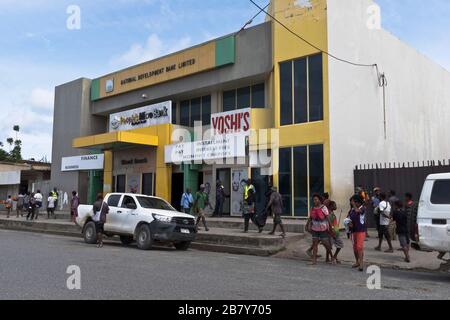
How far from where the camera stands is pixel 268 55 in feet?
71.5

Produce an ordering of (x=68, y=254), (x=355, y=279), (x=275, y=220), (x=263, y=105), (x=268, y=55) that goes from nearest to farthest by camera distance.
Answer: (x=355, y=279), (x=68, y=254), (x=275, y=220), (x=268, y=55), (x=263, y=105)

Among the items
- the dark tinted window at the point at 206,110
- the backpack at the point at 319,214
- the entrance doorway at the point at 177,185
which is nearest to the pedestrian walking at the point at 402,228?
the backpack at the point at 319,214

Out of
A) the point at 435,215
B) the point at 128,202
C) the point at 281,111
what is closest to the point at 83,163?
the point at 281,111

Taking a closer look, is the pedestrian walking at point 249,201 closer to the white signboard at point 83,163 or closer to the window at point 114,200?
the window at point 114,200

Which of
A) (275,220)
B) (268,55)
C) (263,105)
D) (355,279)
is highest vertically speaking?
(268,55)

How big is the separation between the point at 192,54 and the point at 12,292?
19.4 m

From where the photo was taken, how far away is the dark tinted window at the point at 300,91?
20203 millimetres

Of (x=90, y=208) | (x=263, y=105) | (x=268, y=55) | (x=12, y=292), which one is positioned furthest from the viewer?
(x=263, y=105)

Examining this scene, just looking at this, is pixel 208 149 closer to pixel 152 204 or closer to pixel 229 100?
pixel 229 100

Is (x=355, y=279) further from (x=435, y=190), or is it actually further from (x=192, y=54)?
(x=192, y=54)

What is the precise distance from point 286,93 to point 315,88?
1.54 metres

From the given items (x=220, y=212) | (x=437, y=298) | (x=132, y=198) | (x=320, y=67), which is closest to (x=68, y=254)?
(x=132, y=198)

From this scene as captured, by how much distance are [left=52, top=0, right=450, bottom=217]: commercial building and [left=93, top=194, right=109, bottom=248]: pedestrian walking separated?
7.08 m

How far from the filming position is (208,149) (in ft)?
74.1
